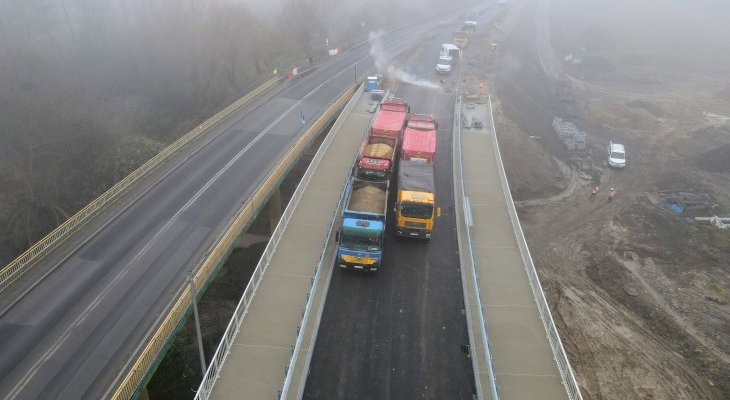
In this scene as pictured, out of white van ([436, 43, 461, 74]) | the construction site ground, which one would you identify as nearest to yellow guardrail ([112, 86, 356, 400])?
the construction site ground

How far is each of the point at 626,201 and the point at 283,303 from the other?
3568cm

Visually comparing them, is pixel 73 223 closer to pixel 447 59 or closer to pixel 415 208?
pixel 415 208

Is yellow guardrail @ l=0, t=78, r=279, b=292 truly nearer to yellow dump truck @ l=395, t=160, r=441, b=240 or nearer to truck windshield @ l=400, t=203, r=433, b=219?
yellow dump truck @ l=395, t=160, r=441, b=240

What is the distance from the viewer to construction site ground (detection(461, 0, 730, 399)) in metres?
27.0

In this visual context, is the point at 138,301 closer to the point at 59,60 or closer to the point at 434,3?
the point at 59,60

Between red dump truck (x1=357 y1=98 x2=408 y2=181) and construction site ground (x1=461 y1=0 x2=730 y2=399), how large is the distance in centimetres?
1376

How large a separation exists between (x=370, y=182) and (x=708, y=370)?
21.8 meters

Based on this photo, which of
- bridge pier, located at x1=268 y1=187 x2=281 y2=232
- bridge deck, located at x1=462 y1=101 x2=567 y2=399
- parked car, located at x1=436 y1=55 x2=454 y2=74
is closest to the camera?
bridge deck, located at x1=462 y1=101 x2=567 y2=399

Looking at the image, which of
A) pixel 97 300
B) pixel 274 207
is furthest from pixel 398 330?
pixel 274 207

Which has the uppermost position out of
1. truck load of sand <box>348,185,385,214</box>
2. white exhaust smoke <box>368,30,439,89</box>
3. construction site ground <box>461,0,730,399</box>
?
white exhaust smoke <box>368,30,439,89</box>

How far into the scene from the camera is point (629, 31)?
120 m

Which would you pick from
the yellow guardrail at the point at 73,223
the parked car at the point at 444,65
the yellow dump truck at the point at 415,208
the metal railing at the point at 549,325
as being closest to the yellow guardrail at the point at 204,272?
the yellow guardrail at the point at 73,223

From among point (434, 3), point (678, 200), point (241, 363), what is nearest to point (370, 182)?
point (241, 363)

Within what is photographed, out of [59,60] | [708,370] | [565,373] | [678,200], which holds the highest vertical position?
[59,60]
